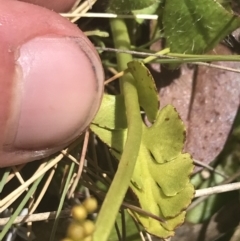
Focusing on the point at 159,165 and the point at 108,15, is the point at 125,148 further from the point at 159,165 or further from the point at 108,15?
the point at 108,15

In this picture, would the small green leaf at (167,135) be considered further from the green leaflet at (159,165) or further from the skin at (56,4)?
the skin at (56,4)

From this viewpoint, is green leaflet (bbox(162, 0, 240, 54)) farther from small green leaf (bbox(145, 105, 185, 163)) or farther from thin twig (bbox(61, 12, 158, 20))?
small green leaf (bbox(145, 105, 185, 163))

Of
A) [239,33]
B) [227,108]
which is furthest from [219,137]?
[239,33]

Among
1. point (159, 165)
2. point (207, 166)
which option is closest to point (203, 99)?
point (207, 166)

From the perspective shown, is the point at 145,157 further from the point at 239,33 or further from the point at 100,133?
the point at 239,33

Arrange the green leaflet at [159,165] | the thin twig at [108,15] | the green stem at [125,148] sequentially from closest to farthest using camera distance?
1. the green stem at [125,148]
2. the green leaflet at [159,165]
3. the thin twig at [108,15]

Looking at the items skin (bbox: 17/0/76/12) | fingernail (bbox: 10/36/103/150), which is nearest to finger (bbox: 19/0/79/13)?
skin (bbox: 17/0/76/12)

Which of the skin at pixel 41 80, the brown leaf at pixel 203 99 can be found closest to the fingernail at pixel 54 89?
the skin at pixel 41 80
